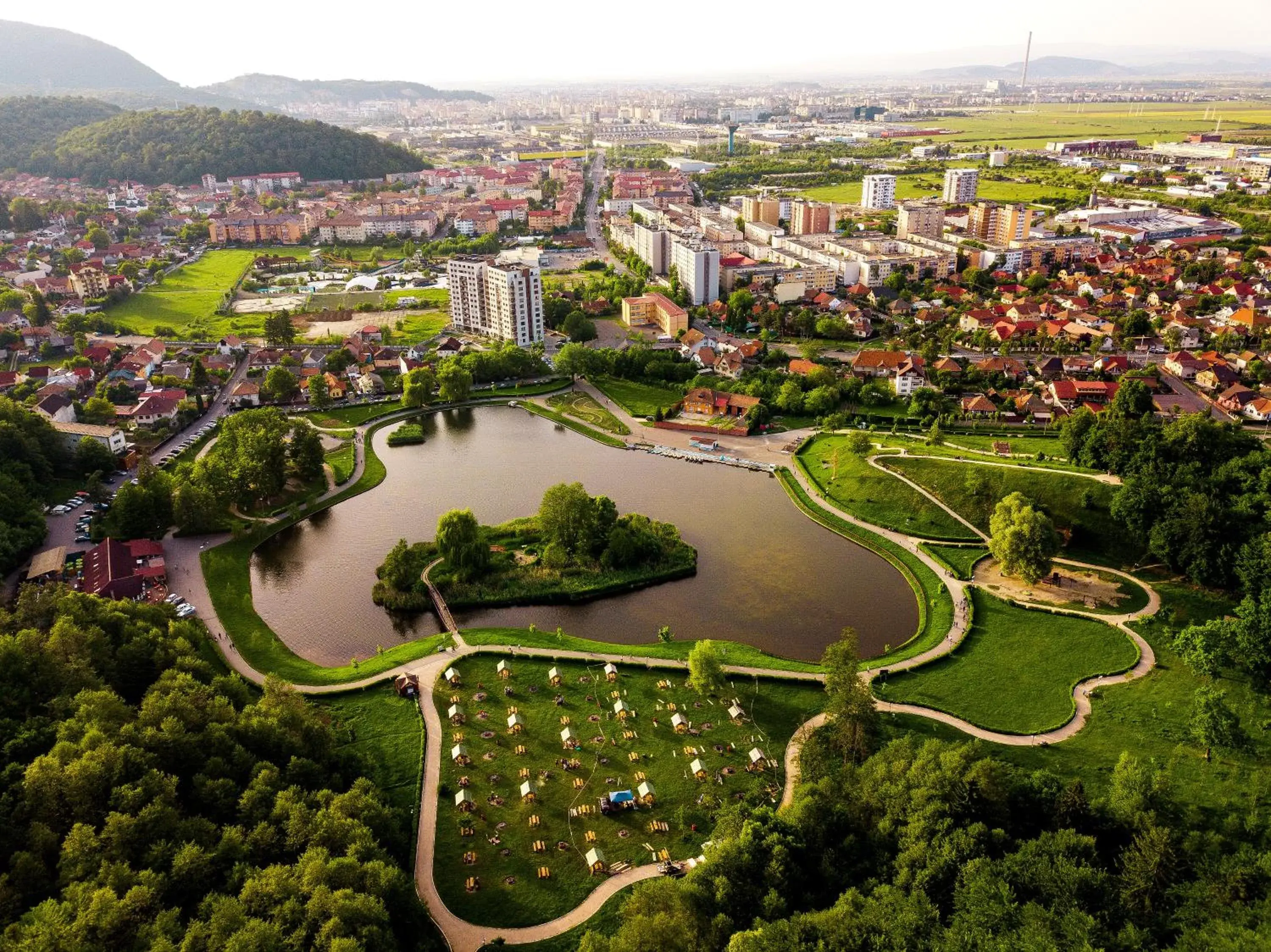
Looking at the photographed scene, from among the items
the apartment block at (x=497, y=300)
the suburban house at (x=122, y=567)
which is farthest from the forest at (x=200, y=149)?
the suburban house at (x=122, y=567)

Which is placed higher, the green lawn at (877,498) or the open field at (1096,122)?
the open field at (1096,122)

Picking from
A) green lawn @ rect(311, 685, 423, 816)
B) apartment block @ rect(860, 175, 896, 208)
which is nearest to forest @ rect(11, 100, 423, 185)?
apartment block @ rect(860, 175, 896, 208)

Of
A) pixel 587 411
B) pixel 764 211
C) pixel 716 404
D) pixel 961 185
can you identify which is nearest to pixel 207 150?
pixel 764 211

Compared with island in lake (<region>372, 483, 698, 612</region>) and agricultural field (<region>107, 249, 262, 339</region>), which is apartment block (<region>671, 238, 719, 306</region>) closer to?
agricultural field (<region>107, 249, 262, 339</region>)

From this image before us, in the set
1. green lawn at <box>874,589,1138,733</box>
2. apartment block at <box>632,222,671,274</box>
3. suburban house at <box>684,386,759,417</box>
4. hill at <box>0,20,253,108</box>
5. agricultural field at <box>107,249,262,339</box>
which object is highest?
hill at <box>0,20,253,108</box>

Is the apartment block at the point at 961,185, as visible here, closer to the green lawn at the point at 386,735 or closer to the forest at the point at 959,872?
the forest at the point at 959,872

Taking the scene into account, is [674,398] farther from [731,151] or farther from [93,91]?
[93,91]
